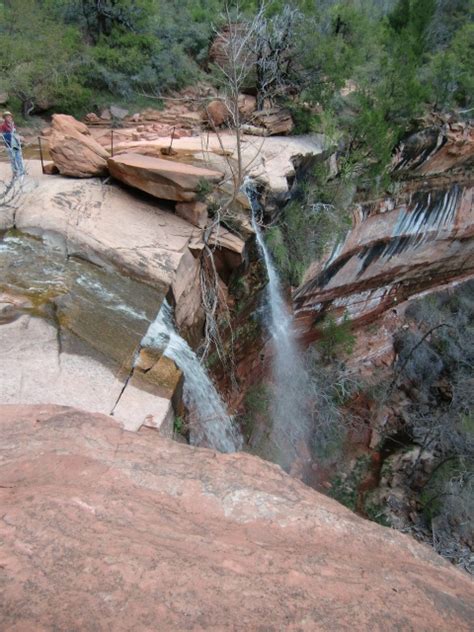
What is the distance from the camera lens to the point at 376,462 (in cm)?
912

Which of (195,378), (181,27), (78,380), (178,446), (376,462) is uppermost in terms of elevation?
→ (181,27)

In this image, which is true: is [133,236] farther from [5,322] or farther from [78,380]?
[78,380]

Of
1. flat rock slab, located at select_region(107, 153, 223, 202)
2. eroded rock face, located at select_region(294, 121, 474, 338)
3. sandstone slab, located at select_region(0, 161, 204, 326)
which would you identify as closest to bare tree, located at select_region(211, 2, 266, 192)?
flat rock slab, located at select_region(107, 153, 223, 202)

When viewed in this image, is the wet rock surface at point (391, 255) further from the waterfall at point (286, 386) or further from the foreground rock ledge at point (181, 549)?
the foreground rock ledge at point (181, 549)

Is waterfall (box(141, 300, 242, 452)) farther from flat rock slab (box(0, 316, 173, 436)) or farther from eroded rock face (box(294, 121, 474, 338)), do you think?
eroded rock face (box(294, 121, 474, 338))

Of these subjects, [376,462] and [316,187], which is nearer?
[316,187]

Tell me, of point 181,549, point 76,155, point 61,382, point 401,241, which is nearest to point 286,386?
point 401,241

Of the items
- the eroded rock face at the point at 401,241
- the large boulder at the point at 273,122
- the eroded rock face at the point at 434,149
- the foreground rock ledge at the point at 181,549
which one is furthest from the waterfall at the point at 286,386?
the foreground rock ledge at the point at 181,549

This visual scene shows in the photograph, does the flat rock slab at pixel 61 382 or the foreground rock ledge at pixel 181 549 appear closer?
the foreground rock ledge at pixel 181 549

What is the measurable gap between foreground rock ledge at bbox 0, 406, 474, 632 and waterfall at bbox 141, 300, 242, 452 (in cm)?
157

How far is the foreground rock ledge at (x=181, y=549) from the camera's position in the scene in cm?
136

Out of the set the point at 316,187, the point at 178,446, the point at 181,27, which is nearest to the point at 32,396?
the point at 178,446

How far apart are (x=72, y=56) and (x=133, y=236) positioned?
8.47 meters

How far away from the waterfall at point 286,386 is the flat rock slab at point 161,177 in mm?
2359
